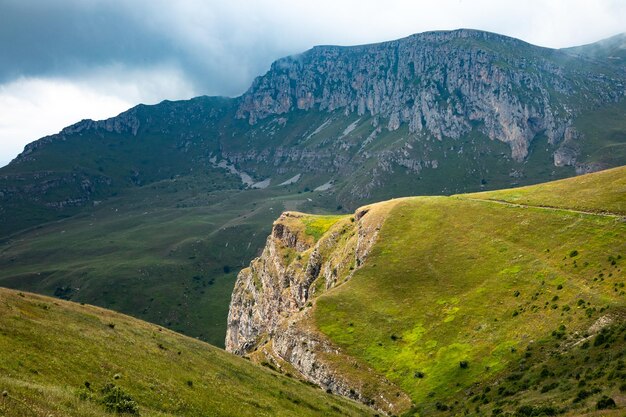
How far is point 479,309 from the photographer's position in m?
78.9

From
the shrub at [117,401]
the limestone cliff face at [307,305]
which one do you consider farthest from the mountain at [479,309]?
the shrub at [117,401]

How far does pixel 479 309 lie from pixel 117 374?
→ 204 feet

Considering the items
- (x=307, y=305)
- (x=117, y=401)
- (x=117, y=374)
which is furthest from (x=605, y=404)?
(x=307, y=305)

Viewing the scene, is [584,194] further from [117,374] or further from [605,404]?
[117,374]

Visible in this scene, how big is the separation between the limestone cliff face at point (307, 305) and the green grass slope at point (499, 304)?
10.4 feet

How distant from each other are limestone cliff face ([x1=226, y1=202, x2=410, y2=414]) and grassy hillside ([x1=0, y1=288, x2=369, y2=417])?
1653 centimetres

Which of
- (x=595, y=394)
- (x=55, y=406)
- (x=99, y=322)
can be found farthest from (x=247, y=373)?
(x=595, y=394)

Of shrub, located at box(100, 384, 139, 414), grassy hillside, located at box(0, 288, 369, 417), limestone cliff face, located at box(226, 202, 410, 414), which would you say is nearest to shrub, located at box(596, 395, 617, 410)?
grassy hillside, located at box(0, 288, 369, 417)

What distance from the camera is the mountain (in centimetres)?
5428

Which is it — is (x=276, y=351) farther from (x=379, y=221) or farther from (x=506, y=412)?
(x=506, y=412)

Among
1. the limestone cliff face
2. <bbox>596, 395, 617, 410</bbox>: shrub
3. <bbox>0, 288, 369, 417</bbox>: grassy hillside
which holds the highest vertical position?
<bbox>0, 288, 369, 417</bbox>: grassy hillside

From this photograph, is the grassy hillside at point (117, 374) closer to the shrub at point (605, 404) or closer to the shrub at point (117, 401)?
the shrub at point (117, 401)

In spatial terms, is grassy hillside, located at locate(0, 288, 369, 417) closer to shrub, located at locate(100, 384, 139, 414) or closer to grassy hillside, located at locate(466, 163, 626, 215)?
shrub, located at locate(100, 384, 139, 414)

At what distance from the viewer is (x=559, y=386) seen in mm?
47625
